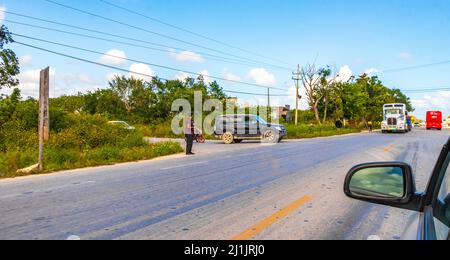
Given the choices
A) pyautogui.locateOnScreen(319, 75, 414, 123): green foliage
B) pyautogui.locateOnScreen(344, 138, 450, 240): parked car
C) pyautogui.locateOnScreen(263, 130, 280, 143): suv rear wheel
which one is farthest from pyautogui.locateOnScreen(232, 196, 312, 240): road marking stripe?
pyautogui.locateOnScreen(319, 75, 414, 123): green foliage

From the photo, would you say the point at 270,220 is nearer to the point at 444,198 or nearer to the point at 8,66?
the point at 444,198

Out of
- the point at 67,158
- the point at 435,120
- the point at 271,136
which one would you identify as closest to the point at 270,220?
the point at 67,158

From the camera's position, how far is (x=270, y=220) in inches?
215

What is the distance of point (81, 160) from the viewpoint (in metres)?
15.1

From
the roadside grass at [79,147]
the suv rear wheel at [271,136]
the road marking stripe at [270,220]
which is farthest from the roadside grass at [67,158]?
the suv rear wheel at [271,136]

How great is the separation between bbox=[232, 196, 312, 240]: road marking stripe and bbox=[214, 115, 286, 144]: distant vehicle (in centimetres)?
2129

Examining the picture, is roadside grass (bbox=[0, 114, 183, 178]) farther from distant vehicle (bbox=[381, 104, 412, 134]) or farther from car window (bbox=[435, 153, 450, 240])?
distant vehicle (bbox=[381, 104, 412, 134])

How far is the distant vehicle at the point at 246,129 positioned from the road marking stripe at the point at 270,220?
2129cm

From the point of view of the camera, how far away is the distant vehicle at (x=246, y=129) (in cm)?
2838

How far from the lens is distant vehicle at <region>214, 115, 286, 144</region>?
2838 cm

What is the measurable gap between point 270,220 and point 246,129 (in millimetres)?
23248

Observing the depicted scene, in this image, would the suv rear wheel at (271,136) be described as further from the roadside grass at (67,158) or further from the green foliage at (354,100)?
the green foliage at (354,100)
